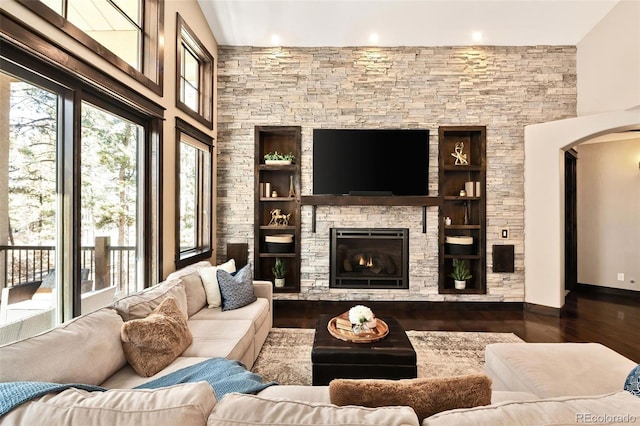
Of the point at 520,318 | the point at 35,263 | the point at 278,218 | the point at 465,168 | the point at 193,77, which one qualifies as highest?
the point at 193,77

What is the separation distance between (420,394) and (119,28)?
11.1ft

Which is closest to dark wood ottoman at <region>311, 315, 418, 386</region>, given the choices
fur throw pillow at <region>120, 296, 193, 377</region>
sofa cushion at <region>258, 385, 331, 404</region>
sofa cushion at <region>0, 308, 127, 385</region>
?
sofa cushion at <region>258, 385, 331, 404</region>

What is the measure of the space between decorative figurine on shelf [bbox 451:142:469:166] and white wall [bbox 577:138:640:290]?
2766mm

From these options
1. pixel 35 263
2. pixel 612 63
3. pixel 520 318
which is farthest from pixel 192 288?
pixel 612 63

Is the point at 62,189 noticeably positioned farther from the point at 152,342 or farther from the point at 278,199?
the point at 278,199

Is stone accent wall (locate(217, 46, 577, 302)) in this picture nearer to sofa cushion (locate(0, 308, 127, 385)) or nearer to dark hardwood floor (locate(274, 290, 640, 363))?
dark hardwood floor (locate(274, 290, 640, 363))

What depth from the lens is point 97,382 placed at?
1.58 metres

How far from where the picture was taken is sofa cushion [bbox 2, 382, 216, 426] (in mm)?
845

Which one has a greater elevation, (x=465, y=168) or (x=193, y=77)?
(x=193, y=77)

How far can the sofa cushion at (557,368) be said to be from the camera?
1.60 metres

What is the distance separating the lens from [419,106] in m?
4.57

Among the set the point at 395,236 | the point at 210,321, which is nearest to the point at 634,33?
the point at 395,236

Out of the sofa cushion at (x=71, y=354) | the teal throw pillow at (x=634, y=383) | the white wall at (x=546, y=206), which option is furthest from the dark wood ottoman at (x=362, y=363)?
the white wall at (x=546, y=206)

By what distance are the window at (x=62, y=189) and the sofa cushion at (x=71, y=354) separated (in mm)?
531
